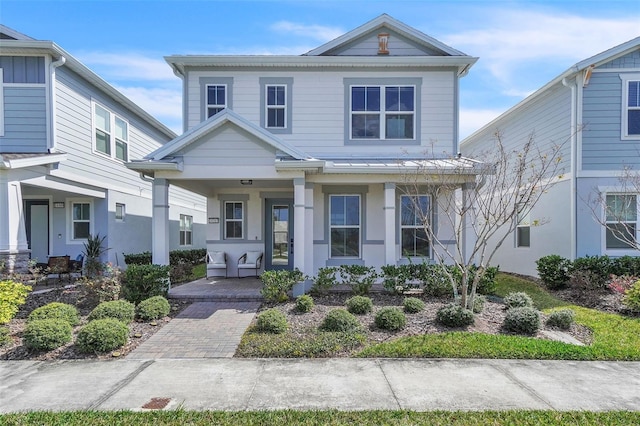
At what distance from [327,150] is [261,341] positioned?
21.1 ft

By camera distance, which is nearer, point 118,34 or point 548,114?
point 118,34

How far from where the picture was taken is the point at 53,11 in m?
8.78

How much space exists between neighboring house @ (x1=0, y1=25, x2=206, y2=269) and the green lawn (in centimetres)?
660

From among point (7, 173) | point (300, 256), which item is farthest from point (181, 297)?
point (7, 173)

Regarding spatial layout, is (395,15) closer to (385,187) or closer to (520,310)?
(385,187)

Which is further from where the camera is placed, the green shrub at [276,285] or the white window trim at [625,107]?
the white window trim at [625,107]

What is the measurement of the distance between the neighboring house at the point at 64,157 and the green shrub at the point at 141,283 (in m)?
2.51

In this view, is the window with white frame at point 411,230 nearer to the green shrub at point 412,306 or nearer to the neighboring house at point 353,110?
the neighboring house at point 353,110

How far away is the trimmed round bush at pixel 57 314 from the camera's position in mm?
6203

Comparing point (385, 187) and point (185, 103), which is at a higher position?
point (185, 103)

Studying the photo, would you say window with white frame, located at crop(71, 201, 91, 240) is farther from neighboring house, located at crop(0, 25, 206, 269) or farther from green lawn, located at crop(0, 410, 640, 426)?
green lawn, located at crop(0, 410, 640, 426)

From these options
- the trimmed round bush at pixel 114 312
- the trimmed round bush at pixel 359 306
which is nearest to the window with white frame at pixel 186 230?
the trimmed round bush at pixel 114 312

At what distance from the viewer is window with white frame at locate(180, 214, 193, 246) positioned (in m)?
17.1

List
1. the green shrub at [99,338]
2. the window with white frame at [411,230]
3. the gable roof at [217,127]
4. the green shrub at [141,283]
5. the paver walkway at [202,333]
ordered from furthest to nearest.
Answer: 1. the window with white frame at [411,230]
2. the gable roof at [217,127]
3. the green shrub at [141,283]
4. the paver walkway at [202,333]
5. the green shrub at [99,338]
